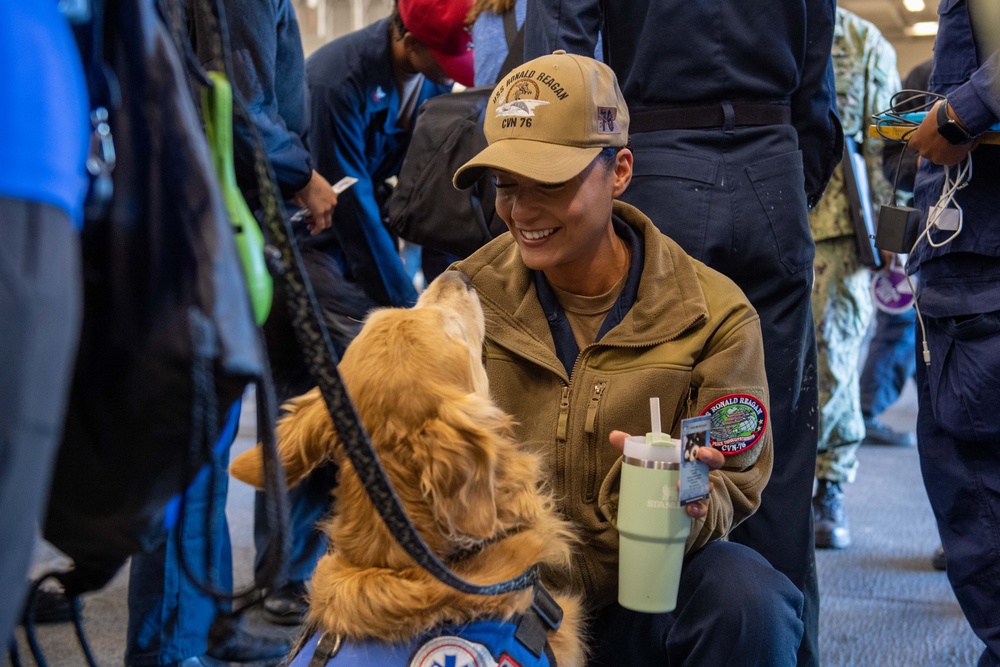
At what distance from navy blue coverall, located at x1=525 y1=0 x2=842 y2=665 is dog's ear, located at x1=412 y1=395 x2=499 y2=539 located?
939mm

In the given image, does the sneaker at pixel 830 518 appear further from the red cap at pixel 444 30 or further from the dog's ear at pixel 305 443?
the dog's ear at pixel 305 443

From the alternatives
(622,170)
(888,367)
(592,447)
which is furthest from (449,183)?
(888,367)

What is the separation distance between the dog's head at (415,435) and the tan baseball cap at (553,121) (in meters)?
0.41

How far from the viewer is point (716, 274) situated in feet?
6.39

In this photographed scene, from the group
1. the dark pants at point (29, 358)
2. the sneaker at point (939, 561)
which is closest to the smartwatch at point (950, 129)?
the sneaker at point (939, 561)

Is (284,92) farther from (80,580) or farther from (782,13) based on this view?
(80,580)

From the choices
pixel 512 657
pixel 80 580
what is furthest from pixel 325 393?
pixel 512 657

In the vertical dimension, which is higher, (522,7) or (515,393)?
(522,7)

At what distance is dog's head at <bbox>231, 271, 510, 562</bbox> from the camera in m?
1.47

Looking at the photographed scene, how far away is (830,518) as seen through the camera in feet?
12.7

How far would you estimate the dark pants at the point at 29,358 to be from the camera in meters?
0.62

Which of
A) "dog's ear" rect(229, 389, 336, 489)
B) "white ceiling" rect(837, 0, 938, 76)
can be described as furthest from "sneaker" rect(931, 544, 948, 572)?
"white ceiling" rect(837, 0, 938, 76)

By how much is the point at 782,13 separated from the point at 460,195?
0.90 metres

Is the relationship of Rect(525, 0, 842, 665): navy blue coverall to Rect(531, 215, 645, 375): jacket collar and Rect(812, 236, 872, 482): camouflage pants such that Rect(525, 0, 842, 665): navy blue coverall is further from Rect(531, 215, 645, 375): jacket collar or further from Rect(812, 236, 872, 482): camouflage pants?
Rect(812, 236, 872, 482): camouflage pants
